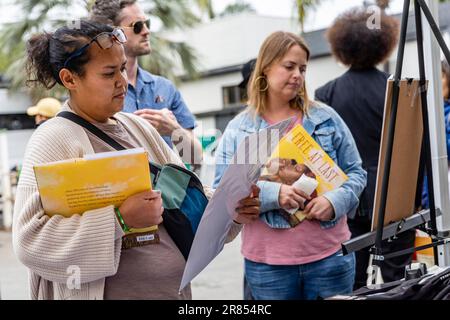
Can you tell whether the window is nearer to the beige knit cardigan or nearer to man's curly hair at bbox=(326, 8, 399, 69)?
man's curly hair at bbox=(326, 8, 399, 69)

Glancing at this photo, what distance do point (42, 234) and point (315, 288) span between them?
4.03 ft

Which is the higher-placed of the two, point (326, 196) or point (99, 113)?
point (99, 113)

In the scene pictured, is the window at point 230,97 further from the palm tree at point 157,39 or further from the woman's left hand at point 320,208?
the woman's left hand at point 320,208

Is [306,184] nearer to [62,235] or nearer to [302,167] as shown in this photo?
[302,167]

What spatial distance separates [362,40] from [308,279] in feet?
4.31

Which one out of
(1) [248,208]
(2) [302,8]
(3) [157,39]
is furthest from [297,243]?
(3) [157,39]

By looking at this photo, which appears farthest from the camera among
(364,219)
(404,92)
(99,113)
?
(364,219)

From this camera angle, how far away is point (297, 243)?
93.9 inches

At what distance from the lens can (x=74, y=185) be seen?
57.8 inches

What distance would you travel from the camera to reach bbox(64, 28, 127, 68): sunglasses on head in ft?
5.43

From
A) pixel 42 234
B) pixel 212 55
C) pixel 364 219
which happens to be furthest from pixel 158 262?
pixel 212 55

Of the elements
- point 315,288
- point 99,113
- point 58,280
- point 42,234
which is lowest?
point 315,288

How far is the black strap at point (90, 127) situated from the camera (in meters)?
1.67

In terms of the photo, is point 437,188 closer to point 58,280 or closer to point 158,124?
point 158,124
